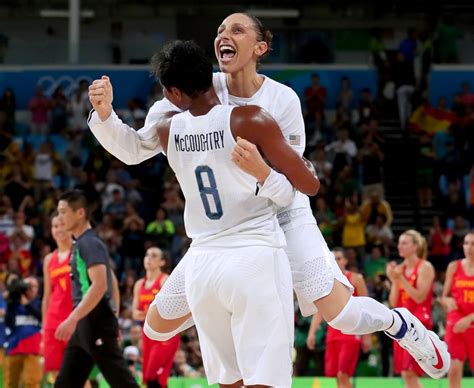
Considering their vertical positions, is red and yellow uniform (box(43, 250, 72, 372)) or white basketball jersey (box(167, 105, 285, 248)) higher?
white basketball jersey (box(167, 105, 285, 248))

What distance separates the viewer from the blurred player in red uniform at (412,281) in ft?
37.4

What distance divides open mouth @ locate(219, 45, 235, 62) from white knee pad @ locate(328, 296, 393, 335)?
5.16 ft

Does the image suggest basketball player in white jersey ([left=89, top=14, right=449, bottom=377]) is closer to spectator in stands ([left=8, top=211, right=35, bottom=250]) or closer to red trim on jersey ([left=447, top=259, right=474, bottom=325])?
red trim on jersey ([left=447, top=259, right=474, bottom=325])

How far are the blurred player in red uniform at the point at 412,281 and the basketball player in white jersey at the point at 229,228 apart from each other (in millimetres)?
5686

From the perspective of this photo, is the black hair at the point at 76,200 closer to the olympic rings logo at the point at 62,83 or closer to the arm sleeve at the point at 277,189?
the arm sleeve at the point at 277,189

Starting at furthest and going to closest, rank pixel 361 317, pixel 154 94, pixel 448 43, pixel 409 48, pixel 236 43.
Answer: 1. pixel 448 43
2. pixel 409 48
3. pixel 154 94
4. pixel 361 317
5. pixel 236 43

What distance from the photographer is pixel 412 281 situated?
1158 centimetres

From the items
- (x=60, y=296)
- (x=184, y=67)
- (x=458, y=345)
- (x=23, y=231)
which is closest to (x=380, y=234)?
(x=23, y=231)

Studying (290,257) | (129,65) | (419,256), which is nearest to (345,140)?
(129,65)

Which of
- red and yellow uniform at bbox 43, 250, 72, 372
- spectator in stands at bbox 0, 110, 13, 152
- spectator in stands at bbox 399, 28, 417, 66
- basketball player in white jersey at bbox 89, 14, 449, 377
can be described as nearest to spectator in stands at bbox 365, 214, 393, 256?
spectator in stands at bbox 399, 28, 417, 66

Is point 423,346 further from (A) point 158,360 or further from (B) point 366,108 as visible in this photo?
(B) point 366,108

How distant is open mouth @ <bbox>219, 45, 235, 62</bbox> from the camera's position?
6055 mm

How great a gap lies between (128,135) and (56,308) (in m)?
4.42

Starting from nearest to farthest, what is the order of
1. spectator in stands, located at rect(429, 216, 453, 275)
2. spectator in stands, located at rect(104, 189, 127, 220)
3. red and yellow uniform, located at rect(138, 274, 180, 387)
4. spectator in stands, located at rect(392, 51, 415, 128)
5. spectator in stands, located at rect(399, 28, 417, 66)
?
1. red and yellow uniform, located at rect(138, 274, 180, 387)
2. spectator in stands, located at rect(429, 216, 453, 275)
3. spectator in stands, located at rect(104, 189, 127, 220)
4. spectator in stands, located at rect(392, 51, 415, 128)
5. spectator in stands, located at rect(399, 28, 417, 66)
